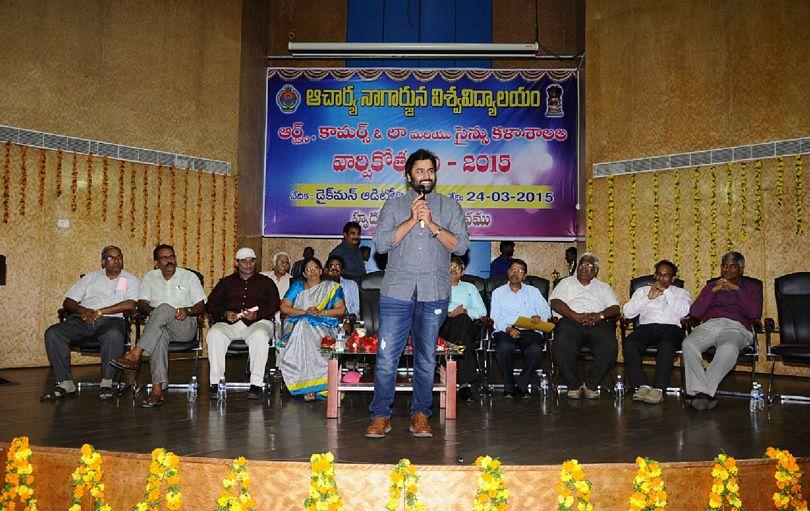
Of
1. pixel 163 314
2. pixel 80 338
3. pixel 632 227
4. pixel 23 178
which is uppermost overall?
pixel 23 178

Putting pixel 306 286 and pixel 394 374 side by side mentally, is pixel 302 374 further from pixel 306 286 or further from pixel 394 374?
pixel 394 374

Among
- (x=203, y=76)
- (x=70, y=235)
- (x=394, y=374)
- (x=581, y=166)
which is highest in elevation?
(x=203, y=76)

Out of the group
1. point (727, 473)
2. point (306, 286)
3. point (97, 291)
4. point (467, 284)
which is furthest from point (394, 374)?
point (97, 291)

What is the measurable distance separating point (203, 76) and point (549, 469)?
7.45 metres

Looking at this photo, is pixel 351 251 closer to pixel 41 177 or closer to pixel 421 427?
pixel 41 177

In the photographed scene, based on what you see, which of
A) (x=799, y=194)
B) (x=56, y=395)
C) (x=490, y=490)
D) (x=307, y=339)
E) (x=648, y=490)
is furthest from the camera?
(x=799, y=194)

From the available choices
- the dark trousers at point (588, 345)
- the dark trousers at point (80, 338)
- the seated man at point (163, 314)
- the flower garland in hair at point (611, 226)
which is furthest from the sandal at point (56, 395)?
the flower garland in hair at point (611, 226)

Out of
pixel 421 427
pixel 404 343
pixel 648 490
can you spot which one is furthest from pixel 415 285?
pixel 648 490

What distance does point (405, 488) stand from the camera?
2.68 meters

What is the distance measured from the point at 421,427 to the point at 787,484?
1.78m

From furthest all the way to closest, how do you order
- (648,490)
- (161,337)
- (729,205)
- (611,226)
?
1. (611,226)
2. (729,205)
3. (161,337)
4. (648,490)

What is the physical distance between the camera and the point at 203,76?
877cm

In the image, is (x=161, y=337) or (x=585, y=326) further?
(x=585, y=326)

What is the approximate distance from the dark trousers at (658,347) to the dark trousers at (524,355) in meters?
0.74
